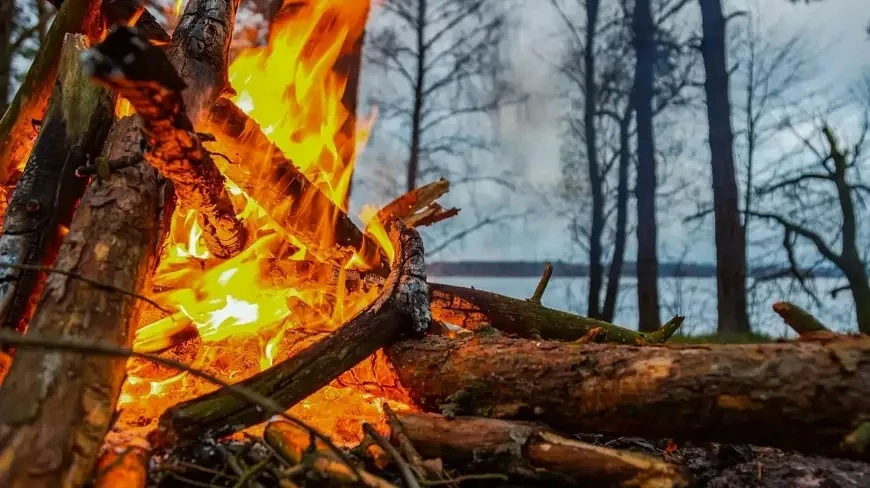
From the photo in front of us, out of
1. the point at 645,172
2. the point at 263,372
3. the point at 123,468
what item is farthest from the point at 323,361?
the point at 645,172

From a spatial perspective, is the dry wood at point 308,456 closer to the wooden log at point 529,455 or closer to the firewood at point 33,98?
the wooden log at point 529,455

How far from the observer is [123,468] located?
1561 mm

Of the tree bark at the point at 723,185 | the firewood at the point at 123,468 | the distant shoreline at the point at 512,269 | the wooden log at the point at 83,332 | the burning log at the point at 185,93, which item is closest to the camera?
the burning log at the point at 185,93

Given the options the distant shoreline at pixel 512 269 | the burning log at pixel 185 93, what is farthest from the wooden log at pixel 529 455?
the distant shoreline at pixel 512 269

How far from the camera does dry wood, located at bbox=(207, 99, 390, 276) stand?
280cm

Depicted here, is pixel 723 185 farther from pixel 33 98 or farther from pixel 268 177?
pixel 33 98

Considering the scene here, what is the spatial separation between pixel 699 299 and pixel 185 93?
36.8ft

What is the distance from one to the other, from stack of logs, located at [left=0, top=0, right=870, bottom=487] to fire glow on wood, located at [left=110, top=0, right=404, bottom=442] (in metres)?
0.29

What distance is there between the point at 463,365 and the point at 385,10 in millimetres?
9964

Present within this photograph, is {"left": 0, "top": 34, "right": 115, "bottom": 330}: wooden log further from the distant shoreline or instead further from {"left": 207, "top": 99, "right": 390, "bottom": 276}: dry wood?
the distant shoreline

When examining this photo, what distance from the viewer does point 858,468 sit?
221 cm

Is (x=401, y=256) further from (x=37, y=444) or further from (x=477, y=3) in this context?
(x=477, y=3)

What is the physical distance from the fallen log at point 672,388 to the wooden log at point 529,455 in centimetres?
12

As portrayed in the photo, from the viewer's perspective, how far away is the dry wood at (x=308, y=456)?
1548 millimetres
